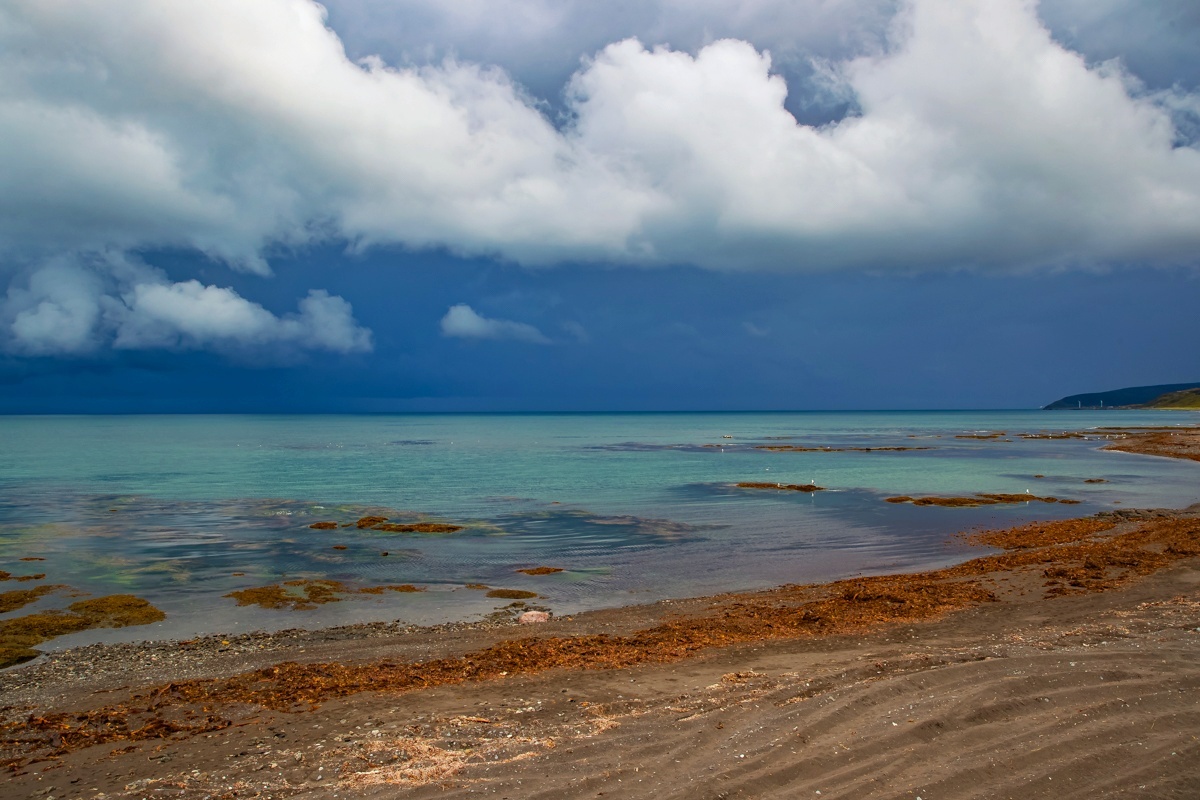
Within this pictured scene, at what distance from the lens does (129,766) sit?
8.79 metres

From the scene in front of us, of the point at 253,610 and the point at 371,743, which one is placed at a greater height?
the point at 371,743

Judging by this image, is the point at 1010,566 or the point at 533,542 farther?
the point at 533,542

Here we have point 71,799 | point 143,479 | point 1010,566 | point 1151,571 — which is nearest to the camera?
point 71,799

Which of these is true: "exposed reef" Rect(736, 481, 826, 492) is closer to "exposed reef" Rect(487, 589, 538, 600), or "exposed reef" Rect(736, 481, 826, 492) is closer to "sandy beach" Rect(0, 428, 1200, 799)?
"exposed reef" Rect(487, 589, 538, 600)

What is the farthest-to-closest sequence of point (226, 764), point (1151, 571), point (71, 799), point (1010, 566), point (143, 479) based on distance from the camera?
point (143, 479), point (1010, 566), point (1151, 571), point (226, 764), point (71, 799)

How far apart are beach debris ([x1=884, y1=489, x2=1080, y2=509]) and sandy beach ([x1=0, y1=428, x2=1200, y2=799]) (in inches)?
954

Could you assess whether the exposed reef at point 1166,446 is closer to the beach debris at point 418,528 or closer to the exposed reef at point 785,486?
the exposed reef at point 785,486

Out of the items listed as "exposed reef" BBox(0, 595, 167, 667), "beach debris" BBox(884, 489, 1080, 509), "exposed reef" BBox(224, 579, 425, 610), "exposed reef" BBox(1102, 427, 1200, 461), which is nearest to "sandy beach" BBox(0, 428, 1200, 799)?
"exposed reef" BBox(0, 595, 167, 667)

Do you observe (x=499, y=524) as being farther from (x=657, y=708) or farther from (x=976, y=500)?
(x=976, y=500)

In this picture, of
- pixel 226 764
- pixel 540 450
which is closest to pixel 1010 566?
pixel 226 764

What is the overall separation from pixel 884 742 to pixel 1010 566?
16.0 metres

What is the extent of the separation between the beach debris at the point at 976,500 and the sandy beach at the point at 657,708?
954 inches

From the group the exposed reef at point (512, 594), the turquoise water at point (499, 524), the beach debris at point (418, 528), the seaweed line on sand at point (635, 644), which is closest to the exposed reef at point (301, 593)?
the turquoise water at point (499, 524)

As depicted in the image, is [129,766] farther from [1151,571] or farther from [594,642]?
[1151,571]
